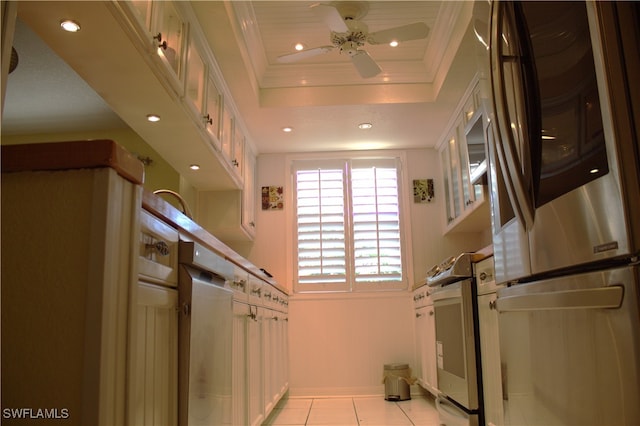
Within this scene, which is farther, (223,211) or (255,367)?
(223,211)

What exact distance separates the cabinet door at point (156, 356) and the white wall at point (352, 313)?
3627mm

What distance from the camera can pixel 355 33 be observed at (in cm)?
298

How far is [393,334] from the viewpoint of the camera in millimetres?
4895

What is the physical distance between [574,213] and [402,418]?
303 centimetres

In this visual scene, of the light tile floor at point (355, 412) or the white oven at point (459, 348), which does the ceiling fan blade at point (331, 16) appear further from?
the light tile floor at point (355, 412)

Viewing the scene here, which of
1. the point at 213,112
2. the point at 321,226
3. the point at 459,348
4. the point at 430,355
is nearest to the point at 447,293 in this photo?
the point at 459,348

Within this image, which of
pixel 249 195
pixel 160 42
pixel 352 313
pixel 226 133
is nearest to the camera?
pixel 160 42

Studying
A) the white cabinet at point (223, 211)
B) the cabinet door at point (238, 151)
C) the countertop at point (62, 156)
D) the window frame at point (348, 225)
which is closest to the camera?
the countertop at point (62, 156)

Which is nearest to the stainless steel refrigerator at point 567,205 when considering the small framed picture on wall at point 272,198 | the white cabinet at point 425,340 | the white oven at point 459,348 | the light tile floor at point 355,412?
the white oven at point 459,348

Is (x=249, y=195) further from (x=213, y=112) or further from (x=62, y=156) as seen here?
(x=62, y=156)

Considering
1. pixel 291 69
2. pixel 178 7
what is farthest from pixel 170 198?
pixel 178 7

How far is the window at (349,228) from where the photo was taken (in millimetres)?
5043

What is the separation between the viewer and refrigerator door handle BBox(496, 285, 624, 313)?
0.83m

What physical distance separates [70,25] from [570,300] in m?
1.90
